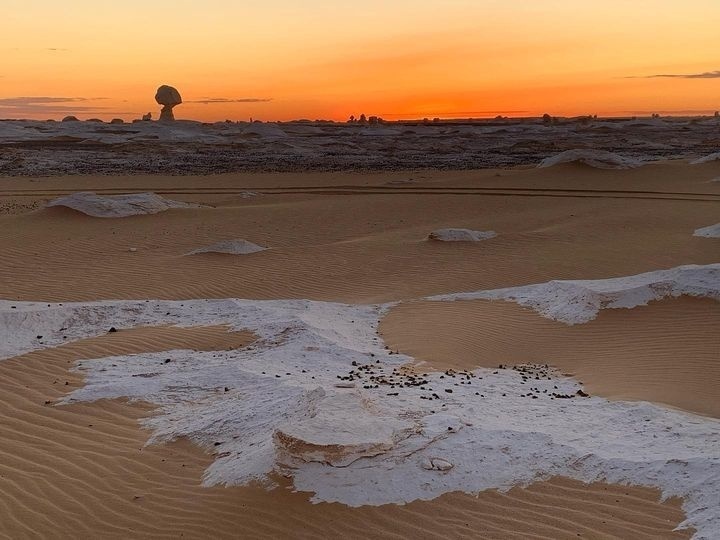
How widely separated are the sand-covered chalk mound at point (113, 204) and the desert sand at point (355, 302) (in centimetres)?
39

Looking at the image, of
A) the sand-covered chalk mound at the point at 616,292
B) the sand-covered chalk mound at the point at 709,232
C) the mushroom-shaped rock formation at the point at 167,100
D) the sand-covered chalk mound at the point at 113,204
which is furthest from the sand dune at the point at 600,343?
the mushroom-shaped rock formation at the point at 167,100

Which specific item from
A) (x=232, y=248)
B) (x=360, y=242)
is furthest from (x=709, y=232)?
(x=232, y=248)

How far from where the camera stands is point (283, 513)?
4965 mm

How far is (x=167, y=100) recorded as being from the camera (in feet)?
269

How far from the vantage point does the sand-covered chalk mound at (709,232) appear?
17.3 m

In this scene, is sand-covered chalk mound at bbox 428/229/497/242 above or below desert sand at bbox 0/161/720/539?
above

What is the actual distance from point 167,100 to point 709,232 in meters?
74.1

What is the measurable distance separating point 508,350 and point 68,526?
5792 mm

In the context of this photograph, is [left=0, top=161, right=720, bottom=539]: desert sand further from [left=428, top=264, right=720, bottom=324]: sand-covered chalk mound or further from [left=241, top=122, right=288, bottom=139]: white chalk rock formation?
[left=241, top=122, right=288, bottom=139]: white chalk rock formation

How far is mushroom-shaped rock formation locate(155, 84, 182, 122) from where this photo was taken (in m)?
81.3

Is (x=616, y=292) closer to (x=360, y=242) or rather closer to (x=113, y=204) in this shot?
(x=360, y=242)

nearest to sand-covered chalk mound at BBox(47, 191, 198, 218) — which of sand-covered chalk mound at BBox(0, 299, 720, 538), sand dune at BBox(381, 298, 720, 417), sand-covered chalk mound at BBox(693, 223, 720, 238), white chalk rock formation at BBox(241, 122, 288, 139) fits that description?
sand-covered chalk mound at BBox(0, 299, 720, 538)

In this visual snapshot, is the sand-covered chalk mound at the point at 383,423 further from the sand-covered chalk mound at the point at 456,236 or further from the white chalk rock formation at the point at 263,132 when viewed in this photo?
the white chalk rock formation at the point at 263,132

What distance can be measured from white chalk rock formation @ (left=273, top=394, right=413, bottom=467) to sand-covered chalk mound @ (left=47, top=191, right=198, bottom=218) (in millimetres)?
17908
